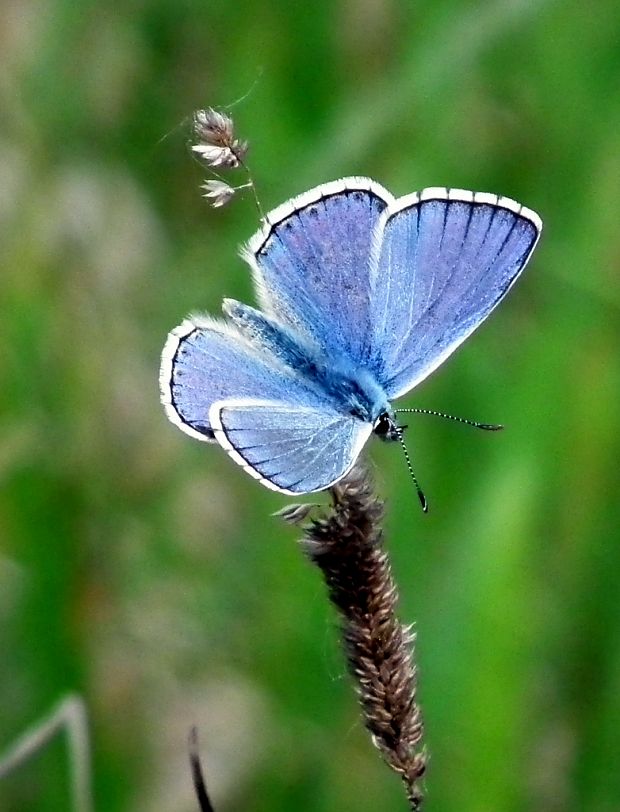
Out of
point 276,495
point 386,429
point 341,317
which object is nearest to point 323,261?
point 341,317

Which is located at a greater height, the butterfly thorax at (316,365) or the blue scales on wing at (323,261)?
the blue scales on wing at (323,261)

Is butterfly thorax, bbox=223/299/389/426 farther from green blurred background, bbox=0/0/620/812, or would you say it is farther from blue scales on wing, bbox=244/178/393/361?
A: green blurred background, bbox=0/0/620/812

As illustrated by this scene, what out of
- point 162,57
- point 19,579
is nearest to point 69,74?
point 162,57

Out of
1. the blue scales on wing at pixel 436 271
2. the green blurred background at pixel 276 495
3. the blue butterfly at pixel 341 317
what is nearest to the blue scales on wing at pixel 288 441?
the blue butterfly at pixel 341 317

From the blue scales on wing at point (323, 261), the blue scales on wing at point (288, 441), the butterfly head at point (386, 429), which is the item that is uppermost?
the blue scales on wing at point (323, 261)

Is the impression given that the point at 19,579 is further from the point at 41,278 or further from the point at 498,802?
the point at 498,802

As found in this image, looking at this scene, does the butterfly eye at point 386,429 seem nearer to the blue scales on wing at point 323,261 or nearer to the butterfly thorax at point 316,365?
the butterfly thorax at point 316,365

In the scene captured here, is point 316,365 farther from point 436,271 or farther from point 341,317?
point 436,271
